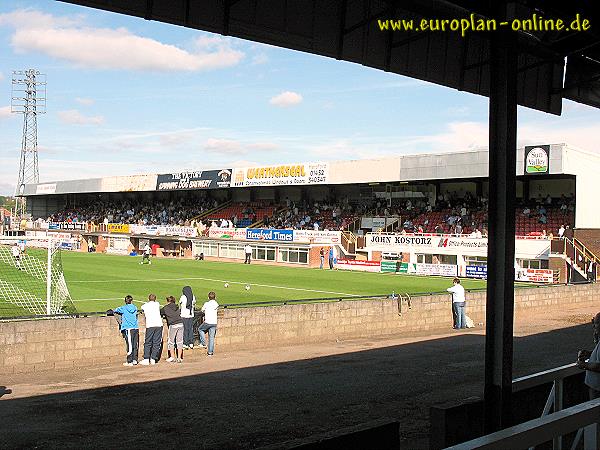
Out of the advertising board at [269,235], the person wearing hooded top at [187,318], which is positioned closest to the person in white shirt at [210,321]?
the person wearing hooded top at [187,318]

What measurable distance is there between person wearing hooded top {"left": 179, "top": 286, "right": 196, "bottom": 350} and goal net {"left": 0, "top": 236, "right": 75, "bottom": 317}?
11.6ft

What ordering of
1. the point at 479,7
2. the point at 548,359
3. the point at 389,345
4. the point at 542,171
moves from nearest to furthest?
the point at 479,7
the point at 548,359
the point at 389,345
the point at 542,171

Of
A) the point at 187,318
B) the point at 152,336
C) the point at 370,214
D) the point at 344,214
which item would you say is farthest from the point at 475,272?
the point at 152,336

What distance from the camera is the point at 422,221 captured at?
53406mm

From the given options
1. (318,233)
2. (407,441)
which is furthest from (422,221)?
(407,441)

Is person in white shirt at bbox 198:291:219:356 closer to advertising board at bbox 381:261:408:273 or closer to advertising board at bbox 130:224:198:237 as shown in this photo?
advertising board at bbox 381:261:408:273

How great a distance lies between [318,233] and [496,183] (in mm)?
45162

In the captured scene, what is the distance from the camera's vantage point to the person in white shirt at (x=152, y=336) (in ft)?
52.9

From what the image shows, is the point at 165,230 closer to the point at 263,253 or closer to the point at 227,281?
the point at 263,253

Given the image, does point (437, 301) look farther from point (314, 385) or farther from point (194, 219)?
point (194, 219)

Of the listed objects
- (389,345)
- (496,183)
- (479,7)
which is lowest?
(389,345)

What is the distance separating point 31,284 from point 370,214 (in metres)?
32.0

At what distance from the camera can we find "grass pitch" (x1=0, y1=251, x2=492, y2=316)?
29.4 m

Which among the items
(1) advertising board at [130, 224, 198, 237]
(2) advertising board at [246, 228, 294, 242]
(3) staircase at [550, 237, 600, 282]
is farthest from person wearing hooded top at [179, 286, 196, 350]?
(1) advertising board at [130, 224, 198, 237]
